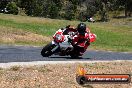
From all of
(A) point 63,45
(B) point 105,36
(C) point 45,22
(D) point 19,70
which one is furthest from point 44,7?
(D) point 19,70

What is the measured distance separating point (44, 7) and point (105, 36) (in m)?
47.0

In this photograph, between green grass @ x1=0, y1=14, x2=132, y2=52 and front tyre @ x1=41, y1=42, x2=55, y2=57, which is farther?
green grass @ x1=0, y1=14, x2=132, y2=52

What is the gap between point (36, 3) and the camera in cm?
9050

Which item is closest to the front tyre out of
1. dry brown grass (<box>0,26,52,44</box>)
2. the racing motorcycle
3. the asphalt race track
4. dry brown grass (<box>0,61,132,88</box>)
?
the racing motorcycle

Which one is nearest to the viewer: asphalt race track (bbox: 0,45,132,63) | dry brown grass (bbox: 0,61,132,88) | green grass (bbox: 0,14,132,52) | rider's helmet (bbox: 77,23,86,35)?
dry brown grass (bbox: 0,61,132,88)

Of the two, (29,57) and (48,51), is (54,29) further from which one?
(29,57)

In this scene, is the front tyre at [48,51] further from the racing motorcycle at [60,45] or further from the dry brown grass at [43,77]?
the dry brown grass at [43,77]

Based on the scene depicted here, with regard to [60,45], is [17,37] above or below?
below

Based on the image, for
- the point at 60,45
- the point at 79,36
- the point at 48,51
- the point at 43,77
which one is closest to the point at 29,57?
the point at 48,51

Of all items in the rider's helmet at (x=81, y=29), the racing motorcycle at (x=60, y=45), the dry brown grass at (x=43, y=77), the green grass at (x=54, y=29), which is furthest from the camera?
the green grass at (x=54, y=29)

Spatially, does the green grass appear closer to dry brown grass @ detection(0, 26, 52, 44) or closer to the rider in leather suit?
dry brown grass @ detection(0, 26, 52, 44)

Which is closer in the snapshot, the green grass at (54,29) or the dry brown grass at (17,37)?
the dry brown grass at (17,37)

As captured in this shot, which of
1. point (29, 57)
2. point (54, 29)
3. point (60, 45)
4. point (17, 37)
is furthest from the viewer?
point (54, 29)

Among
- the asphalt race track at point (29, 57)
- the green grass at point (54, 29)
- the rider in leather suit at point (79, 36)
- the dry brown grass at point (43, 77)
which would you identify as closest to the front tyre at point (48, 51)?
the asphalt race track at point (29, 57)
